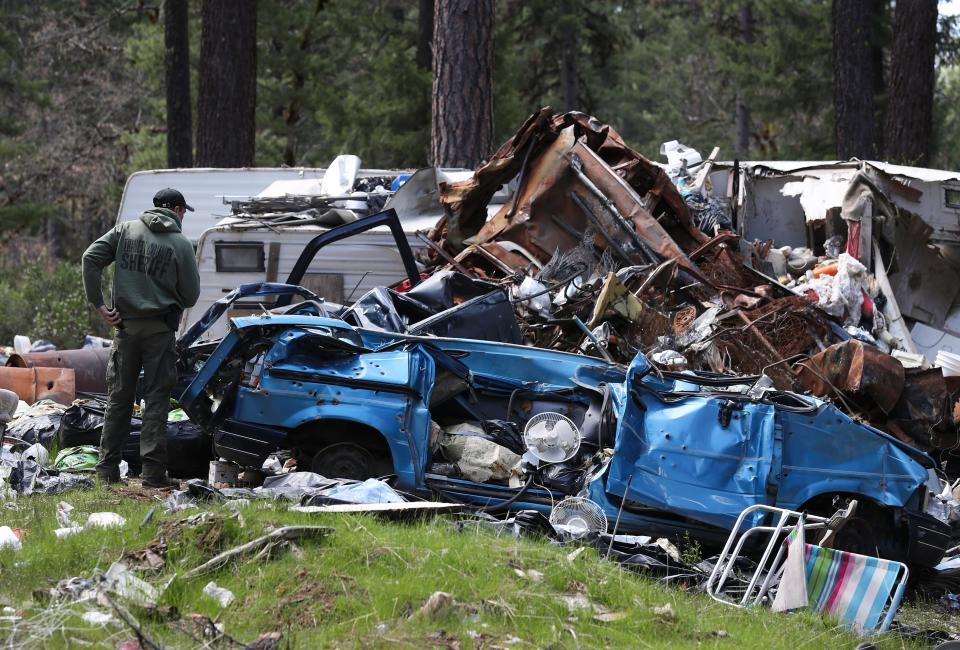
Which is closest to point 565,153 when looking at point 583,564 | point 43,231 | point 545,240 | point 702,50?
point 545,240

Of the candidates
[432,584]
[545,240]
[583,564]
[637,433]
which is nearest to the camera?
[432,584]

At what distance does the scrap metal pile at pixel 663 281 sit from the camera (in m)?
9.52

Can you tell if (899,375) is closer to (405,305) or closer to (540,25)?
(405,305)

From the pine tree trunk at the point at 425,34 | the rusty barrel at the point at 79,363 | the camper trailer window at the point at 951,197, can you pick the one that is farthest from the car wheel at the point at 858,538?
the pine tree trunk at the point at 425,34

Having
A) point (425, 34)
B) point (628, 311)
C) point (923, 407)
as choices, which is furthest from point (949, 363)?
point (425, 34)

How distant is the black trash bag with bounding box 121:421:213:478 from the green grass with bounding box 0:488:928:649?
1986 mm

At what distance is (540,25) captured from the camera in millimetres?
26219

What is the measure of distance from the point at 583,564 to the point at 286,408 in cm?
239

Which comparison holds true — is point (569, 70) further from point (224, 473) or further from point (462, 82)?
point (224, 473)

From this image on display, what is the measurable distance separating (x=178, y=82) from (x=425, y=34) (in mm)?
5177

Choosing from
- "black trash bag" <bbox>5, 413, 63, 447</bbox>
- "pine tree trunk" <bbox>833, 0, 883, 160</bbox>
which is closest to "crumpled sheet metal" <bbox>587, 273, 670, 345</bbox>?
"black trash bag" <bbox>5, 413, 63, 447</bbox>

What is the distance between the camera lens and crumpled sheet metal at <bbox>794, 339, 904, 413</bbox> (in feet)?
30.5

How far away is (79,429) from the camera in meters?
8.98

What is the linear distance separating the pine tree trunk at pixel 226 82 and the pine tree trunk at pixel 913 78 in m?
9.67
